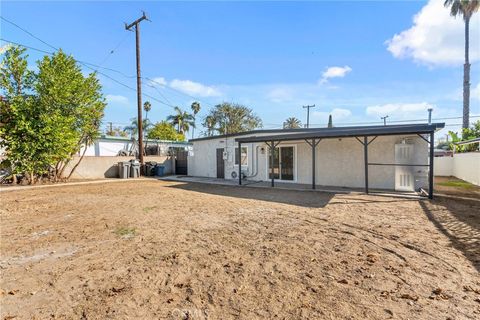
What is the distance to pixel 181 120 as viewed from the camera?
40812 millimetres

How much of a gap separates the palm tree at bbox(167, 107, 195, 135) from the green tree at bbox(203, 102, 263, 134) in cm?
444

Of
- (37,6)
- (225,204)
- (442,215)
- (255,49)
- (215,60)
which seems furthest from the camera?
(215,60)

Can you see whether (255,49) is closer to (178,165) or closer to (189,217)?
(178,165)

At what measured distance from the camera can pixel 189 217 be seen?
6.27m

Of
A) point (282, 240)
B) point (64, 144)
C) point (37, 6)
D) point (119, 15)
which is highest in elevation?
point (119, 15)

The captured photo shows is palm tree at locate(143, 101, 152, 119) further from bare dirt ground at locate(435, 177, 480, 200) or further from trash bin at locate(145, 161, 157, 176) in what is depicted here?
bare dirt ground at locate(435, 177, 480, 200)

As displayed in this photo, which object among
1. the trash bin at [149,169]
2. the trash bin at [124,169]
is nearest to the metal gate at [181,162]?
the trash bin at [149,169]

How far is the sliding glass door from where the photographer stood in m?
12.8

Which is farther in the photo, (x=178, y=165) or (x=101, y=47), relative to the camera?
(x=178, y=165)

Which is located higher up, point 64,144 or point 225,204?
point 64,144

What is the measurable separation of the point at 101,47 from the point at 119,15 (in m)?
2.53

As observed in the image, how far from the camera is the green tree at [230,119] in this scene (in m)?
37.2

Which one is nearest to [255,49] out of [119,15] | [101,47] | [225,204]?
[119,15]

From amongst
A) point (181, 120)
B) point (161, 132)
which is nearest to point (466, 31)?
point (161, 132)
